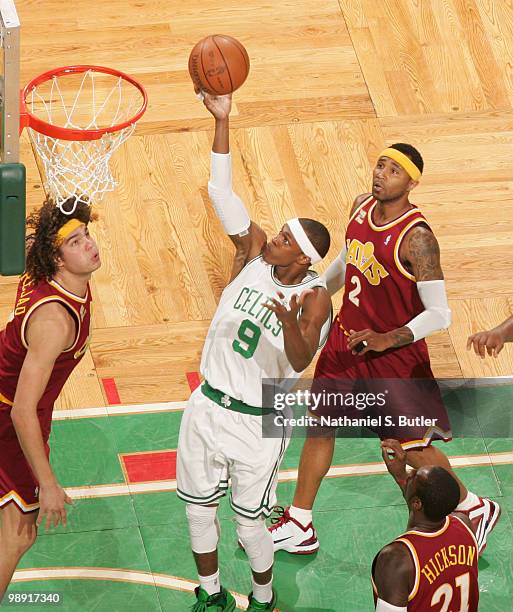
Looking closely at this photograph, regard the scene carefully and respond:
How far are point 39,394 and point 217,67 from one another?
2.01 meters

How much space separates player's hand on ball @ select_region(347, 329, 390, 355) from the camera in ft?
22.6

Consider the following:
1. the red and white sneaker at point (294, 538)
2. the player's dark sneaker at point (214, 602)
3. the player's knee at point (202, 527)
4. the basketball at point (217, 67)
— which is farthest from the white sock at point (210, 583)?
the basketball at point (217, 67)

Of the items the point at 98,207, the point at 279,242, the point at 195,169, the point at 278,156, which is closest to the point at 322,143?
the point at 278,156

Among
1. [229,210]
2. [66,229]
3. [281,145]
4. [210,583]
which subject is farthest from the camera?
[281,145]

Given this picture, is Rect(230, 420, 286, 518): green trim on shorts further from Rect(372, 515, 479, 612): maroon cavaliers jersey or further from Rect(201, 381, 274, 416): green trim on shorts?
Rect(372, 515, 479, 612): maroon cavaliers jersey

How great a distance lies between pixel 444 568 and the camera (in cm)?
577

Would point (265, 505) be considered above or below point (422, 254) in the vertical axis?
below

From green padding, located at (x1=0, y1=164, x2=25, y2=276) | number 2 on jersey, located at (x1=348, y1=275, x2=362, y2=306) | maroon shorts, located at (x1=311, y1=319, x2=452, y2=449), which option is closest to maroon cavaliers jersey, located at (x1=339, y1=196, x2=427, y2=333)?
number 2 on jersey, located at (x1=348, y1=275, x2=362, y2=306)

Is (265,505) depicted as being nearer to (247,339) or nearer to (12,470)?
(247,339)

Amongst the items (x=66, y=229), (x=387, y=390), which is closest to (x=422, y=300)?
(x=387, y=390)

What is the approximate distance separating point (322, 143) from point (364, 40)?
128 centimetres

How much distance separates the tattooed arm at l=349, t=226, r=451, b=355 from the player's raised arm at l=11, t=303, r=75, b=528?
157 cm

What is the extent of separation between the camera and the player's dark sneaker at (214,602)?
6.67 metres

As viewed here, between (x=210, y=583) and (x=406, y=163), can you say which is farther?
(x=406, y=163)
